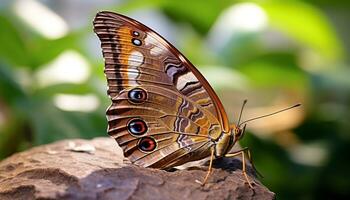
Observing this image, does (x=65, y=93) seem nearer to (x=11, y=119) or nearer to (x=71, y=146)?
(x=11, y=119)

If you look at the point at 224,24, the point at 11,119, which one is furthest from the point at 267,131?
the point at 11,119

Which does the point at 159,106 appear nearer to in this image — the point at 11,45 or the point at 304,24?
the point at 11,45

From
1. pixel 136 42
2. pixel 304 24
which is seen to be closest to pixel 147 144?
pixel 136 42

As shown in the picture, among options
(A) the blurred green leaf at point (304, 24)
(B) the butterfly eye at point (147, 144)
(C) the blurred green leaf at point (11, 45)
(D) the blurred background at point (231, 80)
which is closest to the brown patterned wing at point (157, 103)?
(B) the butterfly eye at point (147, 144)

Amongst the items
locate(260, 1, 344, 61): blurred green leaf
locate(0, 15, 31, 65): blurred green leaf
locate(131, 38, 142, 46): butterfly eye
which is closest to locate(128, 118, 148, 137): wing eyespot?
locate(131, 38, 142, 46): butterfly eye

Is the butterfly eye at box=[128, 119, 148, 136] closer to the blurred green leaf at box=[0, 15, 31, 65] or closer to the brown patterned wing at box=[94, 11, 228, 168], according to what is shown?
the brown patterned wing at box=[94, 11, 228, 168]

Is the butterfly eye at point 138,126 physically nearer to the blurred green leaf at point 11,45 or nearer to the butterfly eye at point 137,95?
the butterfly eye at point 137,95
